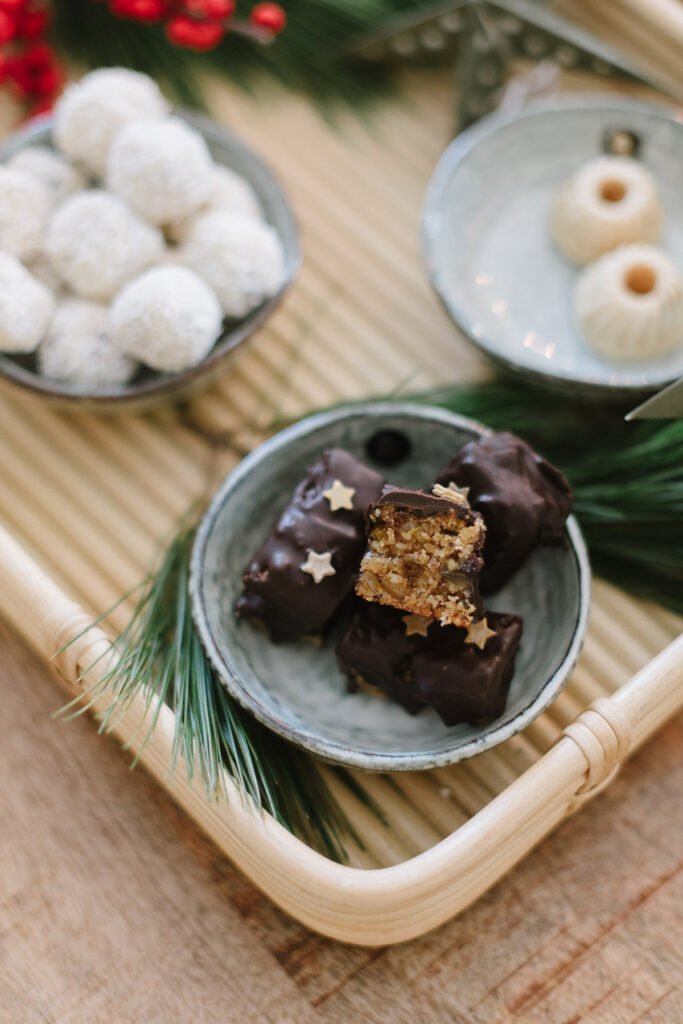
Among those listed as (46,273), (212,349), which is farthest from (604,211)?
(46,273)

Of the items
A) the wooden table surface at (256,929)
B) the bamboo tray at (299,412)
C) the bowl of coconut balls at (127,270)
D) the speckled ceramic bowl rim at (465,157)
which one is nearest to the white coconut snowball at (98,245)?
the bowl of coconut balls at (127,270)

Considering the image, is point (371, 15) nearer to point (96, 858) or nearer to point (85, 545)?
point (85, 545)

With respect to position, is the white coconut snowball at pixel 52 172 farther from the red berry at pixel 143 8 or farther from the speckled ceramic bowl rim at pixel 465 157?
the speckled ceramic bowl rim at pixel 465 157

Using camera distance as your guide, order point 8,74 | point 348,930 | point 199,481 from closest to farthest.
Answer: point 348,930, point 199,481, point 8,74

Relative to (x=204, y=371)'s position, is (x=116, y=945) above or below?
below

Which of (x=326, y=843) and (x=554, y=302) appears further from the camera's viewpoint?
(x=554, y=302)

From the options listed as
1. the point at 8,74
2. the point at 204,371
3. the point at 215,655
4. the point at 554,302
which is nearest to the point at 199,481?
the point at 204,371

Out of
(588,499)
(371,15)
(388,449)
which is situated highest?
(371,15)
